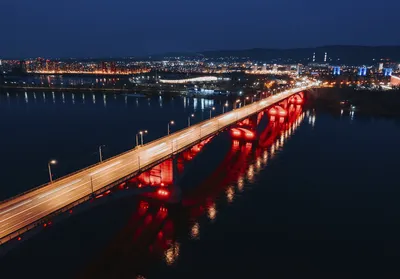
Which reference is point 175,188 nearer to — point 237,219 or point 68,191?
point 237,219

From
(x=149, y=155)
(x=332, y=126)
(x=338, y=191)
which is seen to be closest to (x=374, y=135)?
(x=332, y=126)

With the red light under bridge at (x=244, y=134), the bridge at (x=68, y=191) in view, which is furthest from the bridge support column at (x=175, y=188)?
the red light under bridge at (x=244, y=134)

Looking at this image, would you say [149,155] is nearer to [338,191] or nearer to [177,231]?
[177,231]

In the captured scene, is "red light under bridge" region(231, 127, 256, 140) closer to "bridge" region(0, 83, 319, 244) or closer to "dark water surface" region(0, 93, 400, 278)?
"dark water surface" region(0, 93, 400, 278)

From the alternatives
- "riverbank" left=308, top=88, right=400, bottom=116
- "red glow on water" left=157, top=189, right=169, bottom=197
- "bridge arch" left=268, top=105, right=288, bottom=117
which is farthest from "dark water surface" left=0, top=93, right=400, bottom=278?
"riverbank" left=308, top=88, right=400, bottom=116

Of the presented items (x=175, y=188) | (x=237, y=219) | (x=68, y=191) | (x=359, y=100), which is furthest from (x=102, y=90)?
(x=68, y=191)

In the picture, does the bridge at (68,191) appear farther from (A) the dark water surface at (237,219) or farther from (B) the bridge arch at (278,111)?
(B) the bridge arch at (278,111)
